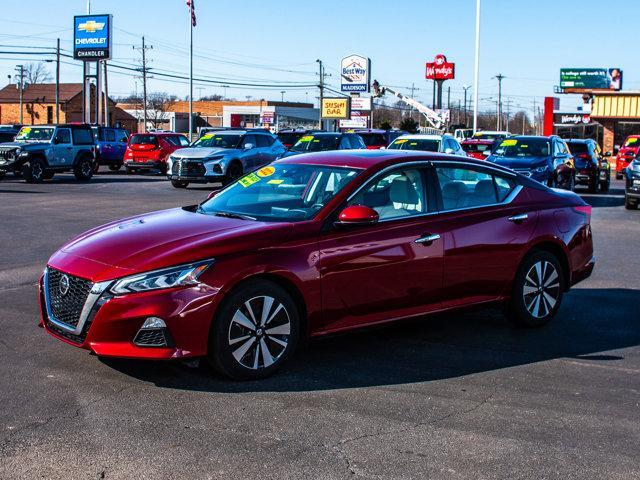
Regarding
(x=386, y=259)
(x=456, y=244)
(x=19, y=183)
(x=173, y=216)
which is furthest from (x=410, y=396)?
(x=19, y=183)

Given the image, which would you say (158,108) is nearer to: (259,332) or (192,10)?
(192,10)

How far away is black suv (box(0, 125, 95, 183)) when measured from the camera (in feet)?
90.2

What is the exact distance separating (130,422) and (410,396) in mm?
1810

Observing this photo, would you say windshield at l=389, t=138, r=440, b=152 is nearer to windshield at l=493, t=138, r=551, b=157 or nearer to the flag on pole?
windshield at l=493, t=138, r=551, b=157

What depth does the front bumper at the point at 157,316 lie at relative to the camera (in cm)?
529

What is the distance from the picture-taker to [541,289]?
7445 millimetres

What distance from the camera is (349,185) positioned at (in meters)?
6.32

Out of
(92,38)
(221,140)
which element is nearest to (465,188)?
(221,140)

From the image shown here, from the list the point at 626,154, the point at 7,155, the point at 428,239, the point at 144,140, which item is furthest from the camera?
the point at 626,154

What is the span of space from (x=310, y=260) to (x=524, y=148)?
657 inches

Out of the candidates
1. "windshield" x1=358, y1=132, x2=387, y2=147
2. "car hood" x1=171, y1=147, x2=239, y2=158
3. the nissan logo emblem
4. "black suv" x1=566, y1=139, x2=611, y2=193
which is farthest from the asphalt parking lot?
"windshield" x1=358, y1=132, x2=387, y2=147

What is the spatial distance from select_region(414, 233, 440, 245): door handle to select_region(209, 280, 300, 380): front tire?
122 centimetres

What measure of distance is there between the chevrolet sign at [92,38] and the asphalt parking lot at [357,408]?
44.8 metres

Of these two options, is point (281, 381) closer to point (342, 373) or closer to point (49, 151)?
point (342, 373)
